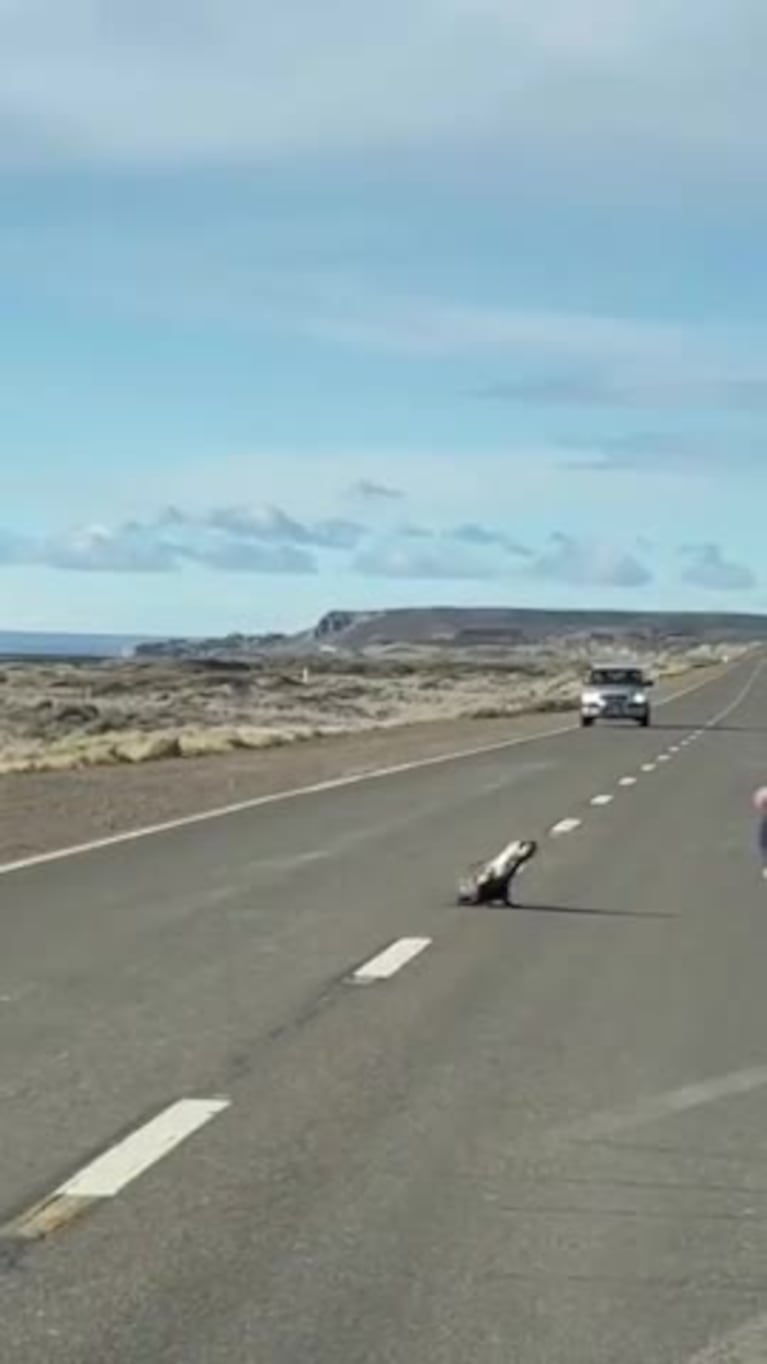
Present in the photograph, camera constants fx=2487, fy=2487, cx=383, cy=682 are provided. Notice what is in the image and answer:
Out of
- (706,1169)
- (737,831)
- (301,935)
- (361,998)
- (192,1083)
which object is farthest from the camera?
(737,831)

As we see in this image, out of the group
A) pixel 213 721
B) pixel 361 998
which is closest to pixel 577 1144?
pixel 361 998

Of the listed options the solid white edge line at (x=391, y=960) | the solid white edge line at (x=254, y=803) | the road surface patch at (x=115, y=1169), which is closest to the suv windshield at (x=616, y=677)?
the solid white edge line at (x=254, y=803)

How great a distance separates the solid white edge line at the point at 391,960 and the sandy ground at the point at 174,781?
24.1 feet

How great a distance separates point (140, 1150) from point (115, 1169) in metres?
0.32

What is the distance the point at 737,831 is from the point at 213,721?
194ft

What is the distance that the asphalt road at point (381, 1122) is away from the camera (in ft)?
21.6

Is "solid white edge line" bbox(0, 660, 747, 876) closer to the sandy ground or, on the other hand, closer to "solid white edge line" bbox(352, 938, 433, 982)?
the sandy ground

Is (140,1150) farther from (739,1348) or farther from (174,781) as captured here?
(174,781)

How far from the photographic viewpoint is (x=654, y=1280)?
6.98m

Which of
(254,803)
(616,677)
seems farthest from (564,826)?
(616,677)

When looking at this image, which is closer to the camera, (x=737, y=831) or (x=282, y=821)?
(x=737, y=831)

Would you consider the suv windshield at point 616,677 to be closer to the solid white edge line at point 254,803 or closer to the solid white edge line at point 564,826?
the solid white edge line at point 254,803

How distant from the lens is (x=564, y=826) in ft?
84.8

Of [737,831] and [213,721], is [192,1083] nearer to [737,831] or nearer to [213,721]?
[737,831]
